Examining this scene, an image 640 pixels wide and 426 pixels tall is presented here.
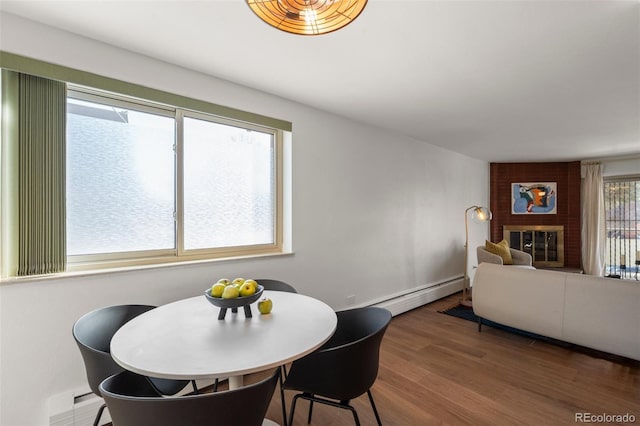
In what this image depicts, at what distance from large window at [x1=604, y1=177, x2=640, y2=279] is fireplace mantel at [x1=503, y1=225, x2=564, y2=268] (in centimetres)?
72

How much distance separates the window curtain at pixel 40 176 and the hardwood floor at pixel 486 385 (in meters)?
1.70

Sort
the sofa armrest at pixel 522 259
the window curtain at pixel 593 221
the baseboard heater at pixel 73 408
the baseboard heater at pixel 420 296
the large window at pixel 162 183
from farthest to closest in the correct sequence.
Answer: the window curtain at pixel 593 221 → the sofa armrest at pixel 522 259 → the baseboard heater at pixel 420 296 → the large window at pixel 162 183 → the baseboard heater at pixel 73 408

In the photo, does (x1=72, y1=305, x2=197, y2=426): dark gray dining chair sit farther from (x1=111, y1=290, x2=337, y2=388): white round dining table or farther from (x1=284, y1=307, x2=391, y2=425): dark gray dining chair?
(x1=284, y1=307, x2=391, y2=425): dark gray dining chair

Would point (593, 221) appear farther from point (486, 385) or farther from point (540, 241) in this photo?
point (486, 385)

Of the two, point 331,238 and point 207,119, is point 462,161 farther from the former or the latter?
point 207,119

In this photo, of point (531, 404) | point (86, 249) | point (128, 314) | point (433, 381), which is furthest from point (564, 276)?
point (86, 249)

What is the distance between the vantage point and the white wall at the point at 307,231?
1.66 m

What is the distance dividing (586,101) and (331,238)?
2.77 metres

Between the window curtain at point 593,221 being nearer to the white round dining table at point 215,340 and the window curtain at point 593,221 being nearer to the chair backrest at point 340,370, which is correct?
the chair backrest at point 340,370

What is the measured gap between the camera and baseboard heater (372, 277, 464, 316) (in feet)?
12.5

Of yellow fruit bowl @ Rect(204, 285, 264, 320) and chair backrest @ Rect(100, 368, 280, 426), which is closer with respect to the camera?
chair backrest @ Rect(100, 368, 280, 426)

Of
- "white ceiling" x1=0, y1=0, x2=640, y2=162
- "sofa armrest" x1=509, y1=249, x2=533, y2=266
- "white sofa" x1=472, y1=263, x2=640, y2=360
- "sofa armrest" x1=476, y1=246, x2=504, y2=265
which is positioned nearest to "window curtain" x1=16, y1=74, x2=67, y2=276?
"white ceiling" x1=0, y1=0, x2=640, y2=162

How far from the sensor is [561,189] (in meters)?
6.11

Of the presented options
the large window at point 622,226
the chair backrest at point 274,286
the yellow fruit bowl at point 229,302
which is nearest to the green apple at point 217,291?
the yellow fruit bowl at point 229,302
